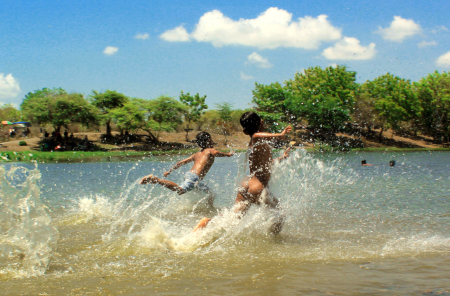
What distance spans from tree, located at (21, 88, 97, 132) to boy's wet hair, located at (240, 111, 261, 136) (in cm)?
3880

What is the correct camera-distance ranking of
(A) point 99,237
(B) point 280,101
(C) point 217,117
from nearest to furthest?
(A) point 99,237 → (B) point 280,101 → (C) point 217,117

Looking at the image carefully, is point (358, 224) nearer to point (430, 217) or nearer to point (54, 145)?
point (430, 217)

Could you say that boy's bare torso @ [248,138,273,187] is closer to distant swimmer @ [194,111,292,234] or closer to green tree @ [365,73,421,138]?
distant swimmer @ [194,111,292,234]

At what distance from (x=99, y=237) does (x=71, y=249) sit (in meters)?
0.75

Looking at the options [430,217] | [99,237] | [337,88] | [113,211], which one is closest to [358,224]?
[430,217]

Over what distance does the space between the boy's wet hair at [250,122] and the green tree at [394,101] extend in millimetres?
43783

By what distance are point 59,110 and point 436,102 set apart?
45848mm

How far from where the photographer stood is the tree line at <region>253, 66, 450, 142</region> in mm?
44562

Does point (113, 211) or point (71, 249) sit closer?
point (71, 249)

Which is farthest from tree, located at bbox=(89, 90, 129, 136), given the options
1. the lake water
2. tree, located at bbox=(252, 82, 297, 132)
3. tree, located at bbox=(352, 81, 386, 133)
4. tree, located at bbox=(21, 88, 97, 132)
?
the lake water

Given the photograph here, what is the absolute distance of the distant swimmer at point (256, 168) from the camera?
4.89m

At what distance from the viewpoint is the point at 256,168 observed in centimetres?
506

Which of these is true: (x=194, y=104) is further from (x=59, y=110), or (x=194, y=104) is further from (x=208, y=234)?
(x=208, y=234)

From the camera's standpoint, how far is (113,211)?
8320mm
